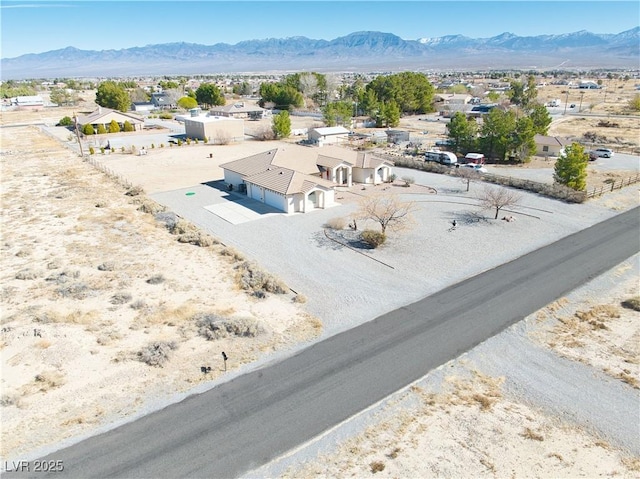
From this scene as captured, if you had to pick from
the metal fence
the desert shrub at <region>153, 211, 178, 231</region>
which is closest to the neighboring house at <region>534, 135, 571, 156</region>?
the metal fence

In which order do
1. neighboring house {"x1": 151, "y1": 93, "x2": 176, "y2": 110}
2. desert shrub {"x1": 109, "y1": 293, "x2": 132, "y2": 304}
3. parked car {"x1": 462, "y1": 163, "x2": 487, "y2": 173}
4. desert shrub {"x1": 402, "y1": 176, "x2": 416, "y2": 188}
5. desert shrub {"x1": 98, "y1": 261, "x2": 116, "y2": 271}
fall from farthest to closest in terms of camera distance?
neighboring house {"x1": 151, "y1": 93, "x2": 176, "y2": 110} < parked car {"x1": 462, "y1": 163, "x2": 487, "y2": 173} < desert shrub {"x1": 402, "y1": 176, "x2": 416, "y2": 188} < desert shrub {"x1": 98, "y1": 261, "x2": 116, "y2": 271} < desert shrub {"x1": 109, "y1": 293, "x2": 132, "y2": 304}

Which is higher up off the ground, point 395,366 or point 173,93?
point 173,93

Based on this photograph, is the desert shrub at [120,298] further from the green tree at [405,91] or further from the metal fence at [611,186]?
the green tree at [405,91]

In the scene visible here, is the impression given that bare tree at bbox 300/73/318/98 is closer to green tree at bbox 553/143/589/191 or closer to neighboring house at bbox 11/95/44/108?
neighboring house at bbox 11/95/44/108

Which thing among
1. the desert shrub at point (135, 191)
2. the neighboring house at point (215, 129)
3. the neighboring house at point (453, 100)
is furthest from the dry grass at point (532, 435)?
the neighboring house at point (453, 100)

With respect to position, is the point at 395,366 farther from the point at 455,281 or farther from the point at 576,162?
the point at 576,162

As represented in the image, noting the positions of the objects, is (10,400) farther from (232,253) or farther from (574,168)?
(574,168)

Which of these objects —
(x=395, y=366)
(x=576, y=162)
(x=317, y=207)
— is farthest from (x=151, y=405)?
(x=576, y=162)
